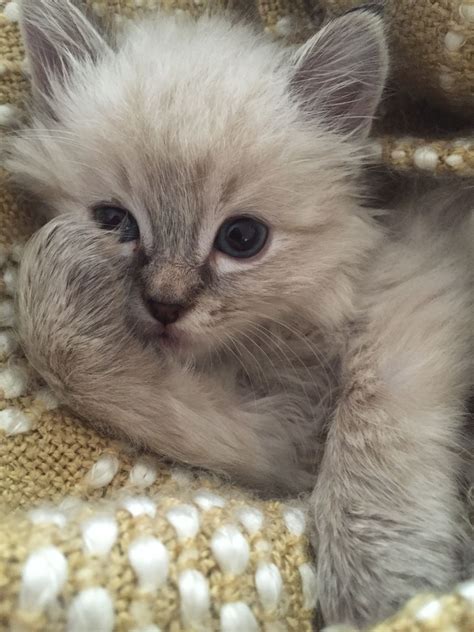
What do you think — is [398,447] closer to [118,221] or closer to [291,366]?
[291,366]

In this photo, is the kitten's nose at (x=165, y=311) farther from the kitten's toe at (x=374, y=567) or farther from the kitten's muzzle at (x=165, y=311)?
the kitten's toe at (x=374, y=567)

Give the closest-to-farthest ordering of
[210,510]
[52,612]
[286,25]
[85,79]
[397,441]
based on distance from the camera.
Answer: [52,612] < [210,510] < [397,441] < [85,79] < [286,25]

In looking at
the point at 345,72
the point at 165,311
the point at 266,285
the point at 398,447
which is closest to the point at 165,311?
the point at 165,311

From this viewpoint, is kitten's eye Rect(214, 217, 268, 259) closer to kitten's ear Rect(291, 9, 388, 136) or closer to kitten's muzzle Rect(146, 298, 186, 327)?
kitten's muzzle Rect(146, 298, 186, 327)

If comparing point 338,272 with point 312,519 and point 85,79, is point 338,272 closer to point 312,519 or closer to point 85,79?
point 312,519

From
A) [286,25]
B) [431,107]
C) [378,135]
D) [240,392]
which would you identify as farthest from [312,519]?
[286,25]
